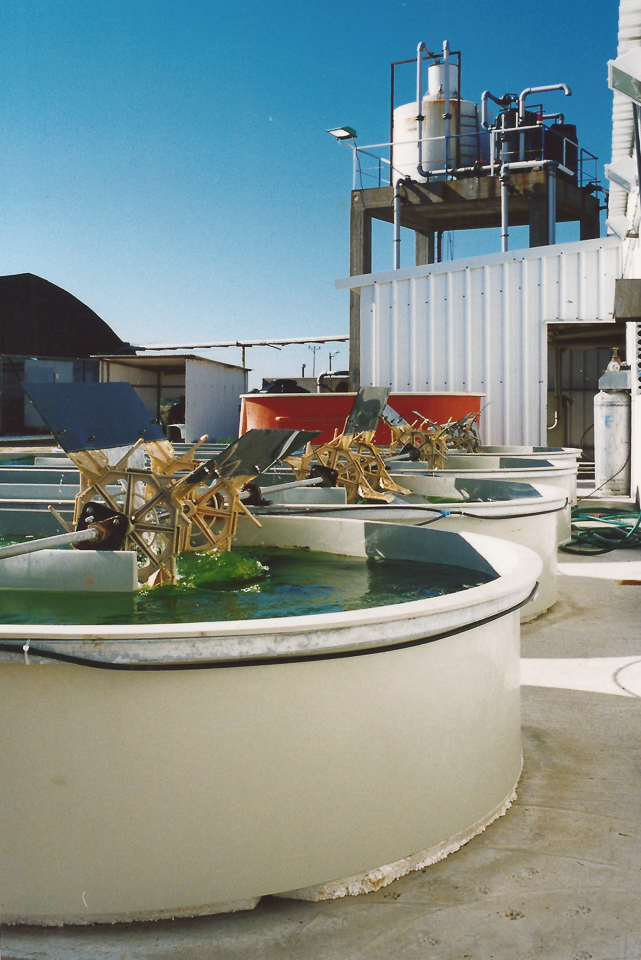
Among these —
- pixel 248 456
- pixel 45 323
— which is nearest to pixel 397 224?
pixel 248 456

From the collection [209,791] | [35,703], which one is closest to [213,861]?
[209,791]

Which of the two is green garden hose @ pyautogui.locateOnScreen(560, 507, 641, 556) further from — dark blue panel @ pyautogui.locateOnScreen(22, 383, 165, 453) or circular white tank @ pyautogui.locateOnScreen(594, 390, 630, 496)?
dark blue panel @ pyautogui.locateOnScreen(22, 383, 165, 453)

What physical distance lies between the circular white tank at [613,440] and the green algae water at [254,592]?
8.26 metres

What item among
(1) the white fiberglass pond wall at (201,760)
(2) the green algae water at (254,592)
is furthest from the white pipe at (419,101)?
(1) the white fiberglass pond wall at (201,760)

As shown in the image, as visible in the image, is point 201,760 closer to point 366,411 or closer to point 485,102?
point 366,411

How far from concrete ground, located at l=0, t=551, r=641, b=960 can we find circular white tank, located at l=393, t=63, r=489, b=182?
16787mm

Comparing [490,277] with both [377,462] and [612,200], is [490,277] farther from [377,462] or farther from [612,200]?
[377,462]

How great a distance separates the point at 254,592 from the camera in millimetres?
3771

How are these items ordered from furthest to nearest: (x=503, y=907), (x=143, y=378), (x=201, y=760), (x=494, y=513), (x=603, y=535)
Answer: (x=143, y=378)
(x=603, y=535)
(x=494, y=513)
(x=503, y=907)
(x=201, y=760)

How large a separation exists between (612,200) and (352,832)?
13.4m

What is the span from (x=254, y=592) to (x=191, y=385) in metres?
15.7

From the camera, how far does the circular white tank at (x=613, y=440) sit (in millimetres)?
11420

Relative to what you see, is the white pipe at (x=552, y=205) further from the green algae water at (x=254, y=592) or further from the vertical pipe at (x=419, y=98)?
the green algae water at (x=254, y=592)

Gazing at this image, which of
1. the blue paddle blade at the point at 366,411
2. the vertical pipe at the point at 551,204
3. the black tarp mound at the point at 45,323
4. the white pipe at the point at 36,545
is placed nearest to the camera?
the white pipe at the point at 36,545
